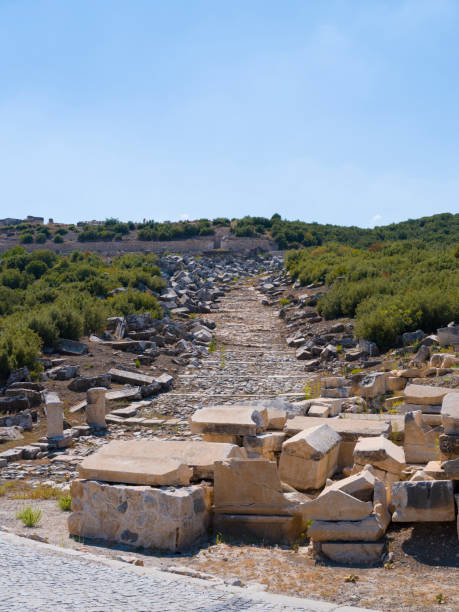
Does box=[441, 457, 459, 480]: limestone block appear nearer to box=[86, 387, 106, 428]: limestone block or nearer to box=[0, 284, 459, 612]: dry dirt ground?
box=[0, 284, 459, 612]: dry dirt ground

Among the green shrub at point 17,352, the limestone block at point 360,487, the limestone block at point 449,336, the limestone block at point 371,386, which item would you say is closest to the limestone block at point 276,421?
the limestone block at point 360,487

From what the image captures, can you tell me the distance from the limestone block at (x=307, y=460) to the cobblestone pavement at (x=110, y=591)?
2.97m

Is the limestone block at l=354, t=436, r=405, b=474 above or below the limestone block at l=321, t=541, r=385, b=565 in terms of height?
above

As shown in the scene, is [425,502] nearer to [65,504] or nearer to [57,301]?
[65,504]

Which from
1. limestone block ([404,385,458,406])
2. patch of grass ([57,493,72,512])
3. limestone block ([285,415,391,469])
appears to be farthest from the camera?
limestone block ([404,385,458,406])

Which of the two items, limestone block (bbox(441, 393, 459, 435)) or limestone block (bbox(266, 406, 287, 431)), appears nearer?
limestone block (bbox(441, 393, 459, 435))

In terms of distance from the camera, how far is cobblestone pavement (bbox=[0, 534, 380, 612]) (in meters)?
4.24

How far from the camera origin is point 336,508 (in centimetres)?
615

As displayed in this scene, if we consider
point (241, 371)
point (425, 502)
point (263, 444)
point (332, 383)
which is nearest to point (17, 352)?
point (241, 371)

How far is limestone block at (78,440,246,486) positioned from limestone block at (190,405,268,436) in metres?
0.73

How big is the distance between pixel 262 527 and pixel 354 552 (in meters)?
1.18

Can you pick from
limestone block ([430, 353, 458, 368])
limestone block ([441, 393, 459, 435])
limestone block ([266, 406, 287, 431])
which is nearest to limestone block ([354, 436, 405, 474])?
limestone block ([441, 393, 459, 435])

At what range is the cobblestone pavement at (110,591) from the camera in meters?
4.24

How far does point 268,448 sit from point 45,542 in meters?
3.39
